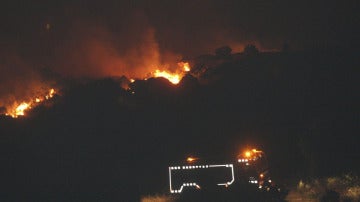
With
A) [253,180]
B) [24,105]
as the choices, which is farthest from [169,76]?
[253,180]

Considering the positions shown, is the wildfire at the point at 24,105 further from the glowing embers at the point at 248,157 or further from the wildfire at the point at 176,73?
the glowing embers at the point at 248,157

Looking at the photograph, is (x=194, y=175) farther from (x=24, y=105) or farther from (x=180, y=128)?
(x=24, y=105)

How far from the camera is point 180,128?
1716 inches

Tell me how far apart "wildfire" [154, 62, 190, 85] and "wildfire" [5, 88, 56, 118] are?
13676mm

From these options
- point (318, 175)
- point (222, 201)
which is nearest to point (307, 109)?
point (318, 175)

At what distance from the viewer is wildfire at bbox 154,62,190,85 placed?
53991mm

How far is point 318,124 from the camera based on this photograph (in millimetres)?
31297

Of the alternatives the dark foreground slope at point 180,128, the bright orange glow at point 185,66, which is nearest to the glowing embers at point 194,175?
the dark foreground slope at point 180,128

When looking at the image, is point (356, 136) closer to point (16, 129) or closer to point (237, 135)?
point (237, 135)

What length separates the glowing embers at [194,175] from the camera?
82.6 ft

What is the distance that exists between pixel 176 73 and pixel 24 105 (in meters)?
19.7

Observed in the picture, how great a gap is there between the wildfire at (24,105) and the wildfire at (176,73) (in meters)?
13.7

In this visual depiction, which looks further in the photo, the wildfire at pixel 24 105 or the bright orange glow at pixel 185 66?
the bright orange glow at pixel 185 66

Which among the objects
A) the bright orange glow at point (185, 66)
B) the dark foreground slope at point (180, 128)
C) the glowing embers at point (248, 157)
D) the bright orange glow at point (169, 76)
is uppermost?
the bright orange glow at point (185, 66)
